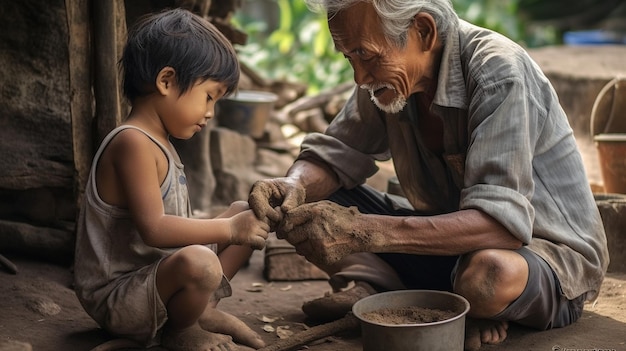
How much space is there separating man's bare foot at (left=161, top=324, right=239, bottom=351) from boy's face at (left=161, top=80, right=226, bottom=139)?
0.75 metres

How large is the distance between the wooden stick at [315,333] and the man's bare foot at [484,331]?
470mm

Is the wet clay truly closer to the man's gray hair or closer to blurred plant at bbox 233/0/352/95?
the man's gray hair

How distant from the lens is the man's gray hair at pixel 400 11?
337 cm

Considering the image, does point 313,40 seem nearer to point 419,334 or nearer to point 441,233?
point 441,233

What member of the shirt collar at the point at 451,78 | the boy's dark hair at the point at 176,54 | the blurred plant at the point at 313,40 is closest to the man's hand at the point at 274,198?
the boy's dark hair at the point at 176,54

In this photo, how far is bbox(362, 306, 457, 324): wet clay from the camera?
3219 millimetres

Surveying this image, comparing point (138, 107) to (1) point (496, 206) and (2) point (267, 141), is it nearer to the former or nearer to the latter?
(1) point (496, 206)

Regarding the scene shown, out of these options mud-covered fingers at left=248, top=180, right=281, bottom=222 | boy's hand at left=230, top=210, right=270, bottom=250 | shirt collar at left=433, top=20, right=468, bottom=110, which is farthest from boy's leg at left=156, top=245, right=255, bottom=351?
shirt collar at left=433, top=20, right=468, bottom=110

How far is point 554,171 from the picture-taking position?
3574mm

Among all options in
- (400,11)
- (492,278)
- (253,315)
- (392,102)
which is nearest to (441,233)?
(492,278)

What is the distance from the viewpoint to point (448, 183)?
3924 mm

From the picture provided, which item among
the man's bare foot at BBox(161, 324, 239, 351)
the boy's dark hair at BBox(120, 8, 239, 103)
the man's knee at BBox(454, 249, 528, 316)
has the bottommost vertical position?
the man's bare foot at BBox(161, 324, 239, 351)

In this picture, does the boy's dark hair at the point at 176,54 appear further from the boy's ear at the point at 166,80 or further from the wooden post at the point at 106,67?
the wooden post at the point at 106,67

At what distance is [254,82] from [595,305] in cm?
503
